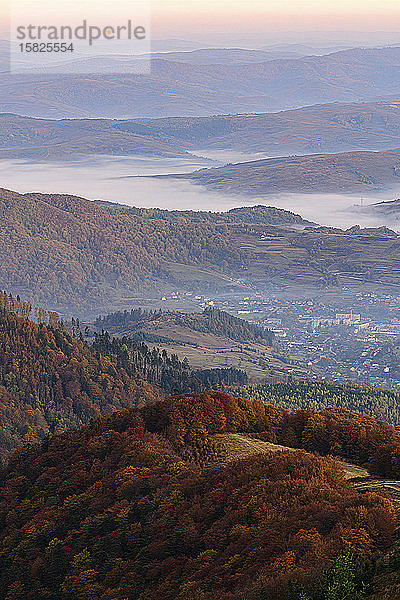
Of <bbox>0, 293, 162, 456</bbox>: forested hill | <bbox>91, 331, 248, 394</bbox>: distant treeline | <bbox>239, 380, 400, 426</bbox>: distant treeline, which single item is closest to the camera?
<bbox>0, 293, 162, 456</bbox>: forested hill

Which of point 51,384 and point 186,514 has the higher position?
point 186,514

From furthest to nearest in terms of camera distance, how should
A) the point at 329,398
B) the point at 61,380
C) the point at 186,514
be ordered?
the point at 329,398, the point at 61,380, the point at 186,514

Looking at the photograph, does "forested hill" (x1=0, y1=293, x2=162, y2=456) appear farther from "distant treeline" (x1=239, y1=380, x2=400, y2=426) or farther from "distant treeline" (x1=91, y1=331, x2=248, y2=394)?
"distant treeline" (x1=239, y1=380, x2=400, y2=426)

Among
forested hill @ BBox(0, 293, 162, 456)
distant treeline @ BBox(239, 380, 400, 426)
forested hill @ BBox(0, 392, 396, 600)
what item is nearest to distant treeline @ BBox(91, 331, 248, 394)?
forested hill @ BBox(0, 293, 162, 456)

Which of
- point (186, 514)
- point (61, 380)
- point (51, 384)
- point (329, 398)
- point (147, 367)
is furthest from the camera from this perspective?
point (329, 398)

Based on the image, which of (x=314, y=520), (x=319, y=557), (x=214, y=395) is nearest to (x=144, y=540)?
(x=314, y=520)

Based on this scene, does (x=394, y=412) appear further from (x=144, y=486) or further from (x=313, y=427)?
(x=144, y=486)

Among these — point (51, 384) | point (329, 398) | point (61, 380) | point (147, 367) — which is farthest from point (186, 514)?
point (329, 398)

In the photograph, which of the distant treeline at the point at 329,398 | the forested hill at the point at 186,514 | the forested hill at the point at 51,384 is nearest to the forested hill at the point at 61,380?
the forested hill at the point at 51,384

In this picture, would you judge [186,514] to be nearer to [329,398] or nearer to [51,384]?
[51,384]
